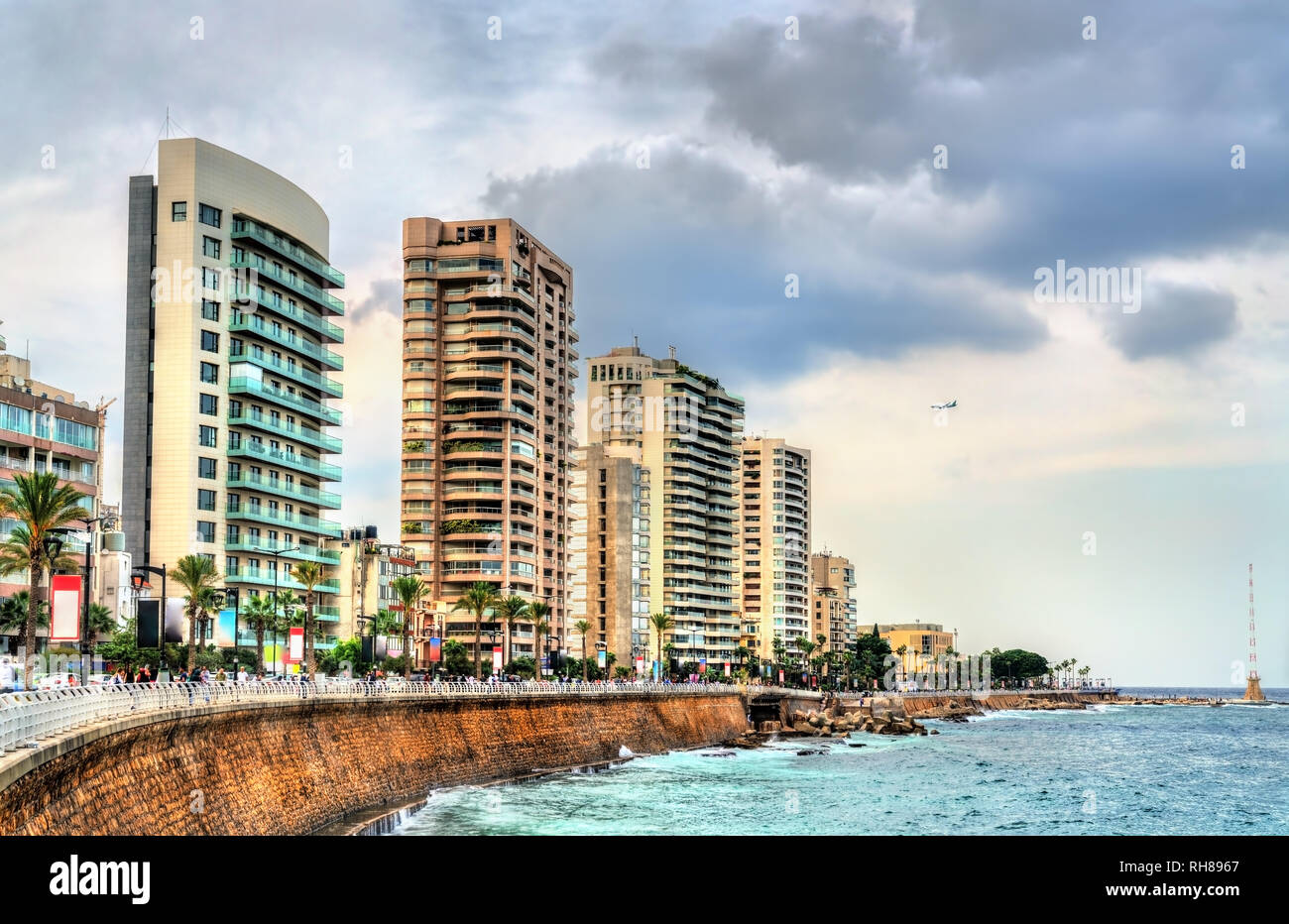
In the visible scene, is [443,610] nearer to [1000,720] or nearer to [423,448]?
[423,448]

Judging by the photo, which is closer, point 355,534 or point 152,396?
point 152,396

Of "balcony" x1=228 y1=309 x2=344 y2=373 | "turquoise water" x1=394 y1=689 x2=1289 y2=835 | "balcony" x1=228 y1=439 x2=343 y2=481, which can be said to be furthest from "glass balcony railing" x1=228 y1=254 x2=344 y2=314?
"turquoise water" x1=394 y1=689 x2=1289 y2=835

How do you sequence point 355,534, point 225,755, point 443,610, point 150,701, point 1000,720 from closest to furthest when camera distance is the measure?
point 150,701 → point 225,755 → point 443,610 → point 355,534 → point 1000,720

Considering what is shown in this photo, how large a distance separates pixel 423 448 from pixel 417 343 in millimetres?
11426

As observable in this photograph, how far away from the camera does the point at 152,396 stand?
100 m

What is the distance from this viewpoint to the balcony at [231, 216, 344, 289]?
336 ft

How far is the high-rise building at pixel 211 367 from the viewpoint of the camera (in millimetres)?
98812

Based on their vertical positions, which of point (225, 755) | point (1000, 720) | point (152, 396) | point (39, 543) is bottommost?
point (1000, 720)

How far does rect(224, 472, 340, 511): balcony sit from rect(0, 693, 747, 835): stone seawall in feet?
114

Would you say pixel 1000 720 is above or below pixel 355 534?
below

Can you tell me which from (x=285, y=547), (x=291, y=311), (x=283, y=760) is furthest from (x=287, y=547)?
(x=283, y=760)

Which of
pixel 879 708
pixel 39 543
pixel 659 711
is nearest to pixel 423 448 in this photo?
pixel 659 711

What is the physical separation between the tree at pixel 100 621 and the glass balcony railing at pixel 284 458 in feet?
62.3

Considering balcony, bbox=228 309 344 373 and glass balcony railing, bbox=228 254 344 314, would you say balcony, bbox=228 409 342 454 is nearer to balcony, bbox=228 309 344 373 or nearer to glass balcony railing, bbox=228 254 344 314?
balcony, bbox=228 309 344 373
